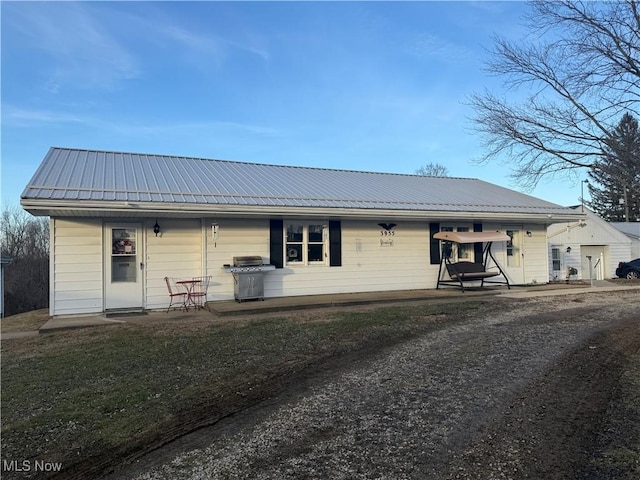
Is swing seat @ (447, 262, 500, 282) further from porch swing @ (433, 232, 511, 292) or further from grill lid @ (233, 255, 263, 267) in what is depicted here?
grill lid @ (233, 255, 263, 267)

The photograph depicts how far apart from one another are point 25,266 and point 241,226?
2459 centimetres

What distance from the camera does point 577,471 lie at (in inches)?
112

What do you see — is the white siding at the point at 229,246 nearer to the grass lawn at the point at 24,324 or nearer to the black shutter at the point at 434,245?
the grass lawn at the point at 24,324

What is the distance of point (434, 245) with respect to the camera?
13484 mm

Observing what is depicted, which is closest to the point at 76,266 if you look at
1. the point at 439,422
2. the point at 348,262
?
the point at 348,262

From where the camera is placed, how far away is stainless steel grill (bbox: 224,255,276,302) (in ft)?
34.8

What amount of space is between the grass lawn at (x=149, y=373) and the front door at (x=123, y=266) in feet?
5.27

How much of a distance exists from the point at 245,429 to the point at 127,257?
766 cm

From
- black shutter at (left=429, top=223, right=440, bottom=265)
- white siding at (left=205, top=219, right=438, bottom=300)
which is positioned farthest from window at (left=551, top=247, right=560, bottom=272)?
white siding at (left=205, top=219, right=438, bottom=300)

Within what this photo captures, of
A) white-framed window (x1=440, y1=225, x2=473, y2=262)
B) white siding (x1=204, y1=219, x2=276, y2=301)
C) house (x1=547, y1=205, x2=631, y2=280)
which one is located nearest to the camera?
white siding (x1=204, y1=219, x2=276, y2=301)

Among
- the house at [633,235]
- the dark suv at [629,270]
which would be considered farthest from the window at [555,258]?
the house at [633,235]

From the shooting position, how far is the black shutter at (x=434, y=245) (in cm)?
1345
